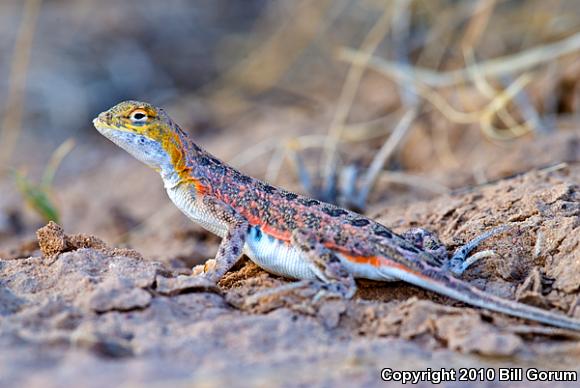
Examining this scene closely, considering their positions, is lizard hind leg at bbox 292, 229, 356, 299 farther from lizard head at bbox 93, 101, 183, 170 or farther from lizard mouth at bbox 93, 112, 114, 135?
lizard mouth at bbox 93, 112, 114, 135

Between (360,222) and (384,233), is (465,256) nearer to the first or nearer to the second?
(384,233)

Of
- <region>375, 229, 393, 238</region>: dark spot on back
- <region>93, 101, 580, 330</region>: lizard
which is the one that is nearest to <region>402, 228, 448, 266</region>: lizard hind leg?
<region>93, 101, 580, 330</region>: lizard

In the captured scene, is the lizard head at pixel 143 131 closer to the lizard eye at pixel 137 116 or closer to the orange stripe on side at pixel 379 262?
the lizard eye at pixel 137 116

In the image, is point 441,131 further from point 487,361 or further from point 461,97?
point 487,361

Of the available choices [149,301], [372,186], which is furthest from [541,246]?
[372,186]

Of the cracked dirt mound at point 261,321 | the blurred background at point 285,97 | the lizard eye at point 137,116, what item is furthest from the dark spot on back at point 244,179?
the blurred background at point 285,97

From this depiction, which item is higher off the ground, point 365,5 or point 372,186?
point 365,5
